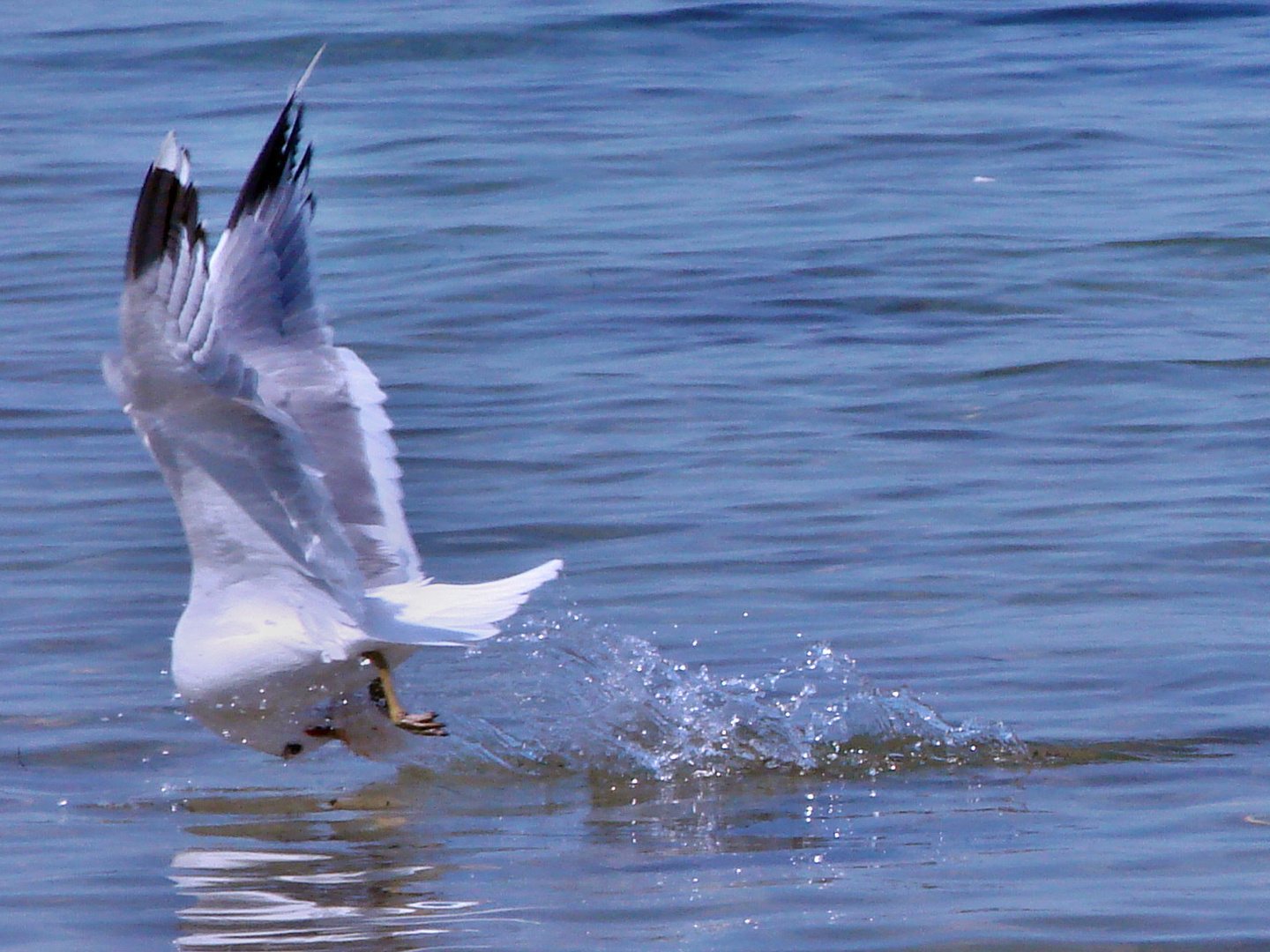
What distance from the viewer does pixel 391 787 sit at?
4527 millimetres

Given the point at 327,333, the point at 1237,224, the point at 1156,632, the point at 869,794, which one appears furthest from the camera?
the point at 1237,224

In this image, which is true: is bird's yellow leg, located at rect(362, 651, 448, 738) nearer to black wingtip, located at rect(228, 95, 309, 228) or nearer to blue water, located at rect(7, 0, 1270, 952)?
Result: blue water, located at rect(7, 0, 1270, 952)

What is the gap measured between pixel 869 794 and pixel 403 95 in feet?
31.3

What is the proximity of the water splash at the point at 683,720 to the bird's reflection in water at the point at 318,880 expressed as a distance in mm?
431

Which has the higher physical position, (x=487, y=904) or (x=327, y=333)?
(x=327, y=333)

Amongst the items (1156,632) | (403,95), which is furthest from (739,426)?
(403,95)

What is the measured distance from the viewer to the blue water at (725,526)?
370cm

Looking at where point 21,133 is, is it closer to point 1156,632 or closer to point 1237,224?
point 1237,224

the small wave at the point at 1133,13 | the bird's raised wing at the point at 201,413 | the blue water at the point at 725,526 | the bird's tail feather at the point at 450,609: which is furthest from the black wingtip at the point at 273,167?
the small wave at the point at 1133,13

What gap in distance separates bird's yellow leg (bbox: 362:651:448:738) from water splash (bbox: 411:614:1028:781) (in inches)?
8.5

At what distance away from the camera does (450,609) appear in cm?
413

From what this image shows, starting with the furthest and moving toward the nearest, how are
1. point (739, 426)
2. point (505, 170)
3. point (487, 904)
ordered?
point (505, 170) → point (739, 426) → point (487, 904)

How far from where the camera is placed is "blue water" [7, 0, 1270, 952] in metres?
3.70

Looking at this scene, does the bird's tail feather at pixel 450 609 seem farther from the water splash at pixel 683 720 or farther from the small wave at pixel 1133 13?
the small wave at pixel 1133 13
